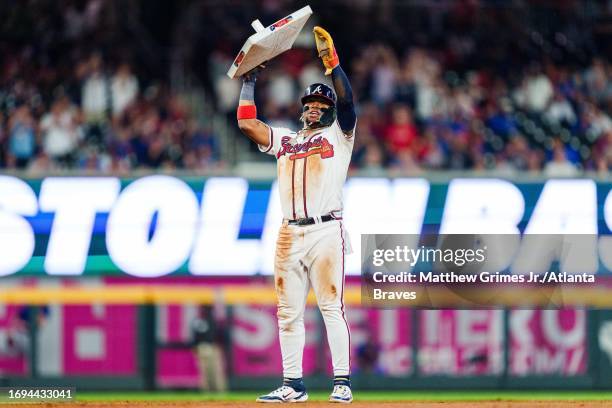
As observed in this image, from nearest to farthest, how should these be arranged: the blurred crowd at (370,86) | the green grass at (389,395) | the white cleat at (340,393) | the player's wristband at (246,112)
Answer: the white cleat at (340,393)
the player's wristband at (246,112)
the green grass at (389,395)
the blurred crowd at (370,86)

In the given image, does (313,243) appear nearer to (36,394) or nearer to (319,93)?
(319,93)

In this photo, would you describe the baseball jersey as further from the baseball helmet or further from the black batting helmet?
the black batting helmet

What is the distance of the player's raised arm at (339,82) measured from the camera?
11750 millimetres

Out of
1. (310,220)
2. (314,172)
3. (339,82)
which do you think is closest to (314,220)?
(310,220)

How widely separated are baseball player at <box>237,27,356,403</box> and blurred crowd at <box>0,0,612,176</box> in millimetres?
5772

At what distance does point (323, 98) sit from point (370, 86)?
8.87m

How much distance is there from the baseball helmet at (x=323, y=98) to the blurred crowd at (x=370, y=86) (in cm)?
571

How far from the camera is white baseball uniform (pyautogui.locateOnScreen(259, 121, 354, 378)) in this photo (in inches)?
469

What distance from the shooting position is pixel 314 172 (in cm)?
1190

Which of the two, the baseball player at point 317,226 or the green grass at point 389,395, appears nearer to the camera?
the baseball player at point 317,226

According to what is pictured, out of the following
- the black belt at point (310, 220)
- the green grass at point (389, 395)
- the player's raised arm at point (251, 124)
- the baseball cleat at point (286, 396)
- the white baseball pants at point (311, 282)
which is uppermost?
the player's raised arm at point (251, 124)

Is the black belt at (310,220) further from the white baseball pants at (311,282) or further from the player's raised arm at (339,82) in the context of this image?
the player's raised arm at (339,82)

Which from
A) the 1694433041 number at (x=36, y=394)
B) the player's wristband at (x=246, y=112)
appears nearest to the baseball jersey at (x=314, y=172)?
the player's wristband at (x=246, y=112)

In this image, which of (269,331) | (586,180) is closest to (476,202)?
(586,180)
